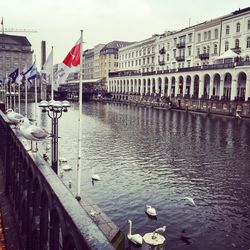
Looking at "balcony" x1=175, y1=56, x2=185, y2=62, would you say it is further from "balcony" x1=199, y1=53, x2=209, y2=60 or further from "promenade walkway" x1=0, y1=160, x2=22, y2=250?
"promenade walkway" x1=0, y1=160, x2=22, y2=250

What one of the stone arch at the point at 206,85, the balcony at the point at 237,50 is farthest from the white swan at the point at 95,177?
the stone arch at the point at 206,85

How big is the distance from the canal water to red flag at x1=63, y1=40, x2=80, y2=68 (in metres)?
7.18

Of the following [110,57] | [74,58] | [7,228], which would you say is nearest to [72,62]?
[74,58]

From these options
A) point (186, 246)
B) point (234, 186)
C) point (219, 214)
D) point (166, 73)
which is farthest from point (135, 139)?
point (166, 73)

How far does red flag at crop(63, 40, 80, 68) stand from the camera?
12546 millimetres

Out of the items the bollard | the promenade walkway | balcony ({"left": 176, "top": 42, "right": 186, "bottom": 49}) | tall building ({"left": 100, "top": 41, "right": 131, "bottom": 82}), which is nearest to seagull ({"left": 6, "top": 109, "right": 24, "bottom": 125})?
the promenade walkway

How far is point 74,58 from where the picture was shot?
12664 millimetres

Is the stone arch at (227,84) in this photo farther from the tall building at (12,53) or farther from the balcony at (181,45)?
the tall building at (12,53)

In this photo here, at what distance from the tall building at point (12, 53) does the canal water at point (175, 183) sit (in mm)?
126153

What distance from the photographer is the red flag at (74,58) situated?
41.2 feet

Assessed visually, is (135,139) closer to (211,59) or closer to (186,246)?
(186,246)

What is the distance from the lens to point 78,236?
230 centimetres

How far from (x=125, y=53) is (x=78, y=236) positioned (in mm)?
126699

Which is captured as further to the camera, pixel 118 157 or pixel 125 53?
pixel 125 53
